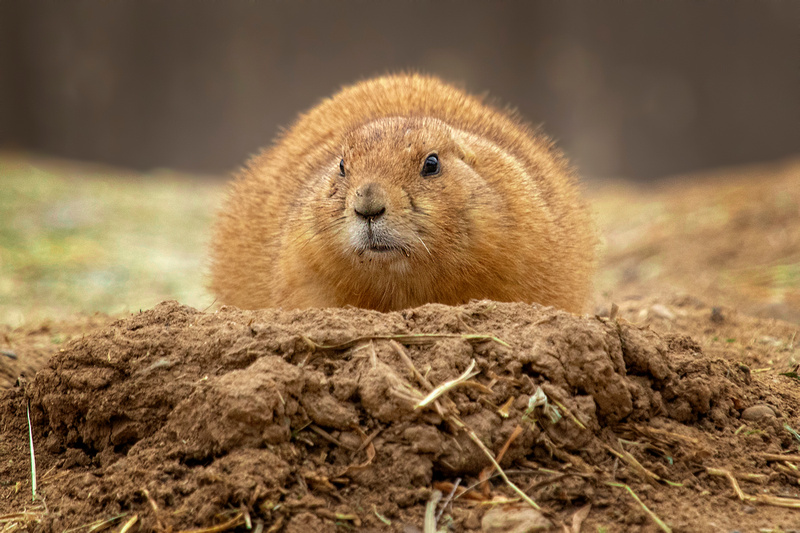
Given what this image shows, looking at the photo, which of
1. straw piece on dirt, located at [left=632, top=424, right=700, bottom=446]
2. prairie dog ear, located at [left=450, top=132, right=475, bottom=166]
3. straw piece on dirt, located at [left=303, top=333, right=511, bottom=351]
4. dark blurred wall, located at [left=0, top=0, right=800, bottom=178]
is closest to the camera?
straw piece on dirt, located at [left=632, top=424, right=700, bottom=446]

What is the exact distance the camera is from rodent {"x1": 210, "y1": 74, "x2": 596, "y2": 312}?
12.7ft

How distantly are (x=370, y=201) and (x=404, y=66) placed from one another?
11868mm

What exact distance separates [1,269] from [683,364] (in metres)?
8.17

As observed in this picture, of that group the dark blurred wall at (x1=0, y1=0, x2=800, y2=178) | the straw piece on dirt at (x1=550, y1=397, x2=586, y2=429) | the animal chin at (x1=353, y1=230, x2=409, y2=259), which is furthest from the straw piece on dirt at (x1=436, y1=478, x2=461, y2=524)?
the dark blurred wall at (x1=0, y1=0, x2=800, y2=178)

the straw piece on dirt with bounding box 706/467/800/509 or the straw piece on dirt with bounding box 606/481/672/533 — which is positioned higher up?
the straw piece on dirt with bounding box 706/467/800/509

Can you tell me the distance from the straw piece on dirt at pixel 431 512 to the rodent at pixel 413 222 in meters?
1.53

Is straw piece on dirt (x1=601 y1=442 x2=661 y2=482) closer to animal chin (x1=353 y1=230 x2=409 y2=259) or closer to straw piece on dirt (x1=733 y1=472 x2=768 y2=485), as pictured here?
straw piece on dirt (x1=733 y1=472 x2=768 y2=485)

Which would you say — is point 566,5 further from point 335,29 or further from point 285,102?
point 285,102

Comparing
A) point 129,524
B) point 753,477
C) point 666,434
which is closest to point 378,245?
point 666,434

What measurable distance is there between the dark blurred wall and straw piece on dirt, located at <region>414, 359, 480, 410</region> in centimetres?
1293

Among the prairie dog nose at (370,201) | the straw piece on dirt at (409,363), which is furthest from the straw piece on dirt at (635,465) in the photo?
the prairie dog nose at (370,201)

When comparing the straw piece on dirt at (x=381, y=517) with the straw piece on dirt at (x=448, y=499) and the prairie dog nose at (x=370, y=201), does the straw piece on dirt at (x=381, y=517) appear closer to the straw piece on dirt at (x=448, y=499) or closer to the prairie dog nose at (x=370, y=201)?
the straw piece on dirt at (x=448, y=499)

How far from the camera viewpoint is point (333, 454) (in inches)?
108

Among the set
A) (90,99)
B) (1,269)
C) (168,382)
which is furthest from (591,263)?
(90,99)
